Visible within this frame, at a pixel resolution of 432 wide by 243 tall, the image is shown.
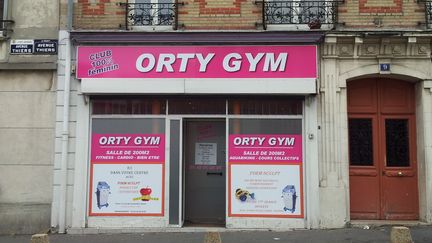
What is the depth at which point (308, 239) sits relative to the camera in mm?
8125

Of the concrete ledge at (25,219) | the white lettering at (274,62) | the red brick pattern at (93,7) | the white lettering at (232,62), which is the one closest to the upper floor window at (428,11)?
the white lettering at (274,62)

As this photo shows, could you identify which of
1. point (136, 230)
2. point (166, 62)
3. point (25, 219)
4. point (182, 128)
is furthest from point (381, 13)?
point (25, 219)

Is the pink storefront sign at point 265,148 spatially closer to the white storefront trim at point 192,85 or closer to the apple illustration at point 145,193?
the white storefront trim at point 192,85

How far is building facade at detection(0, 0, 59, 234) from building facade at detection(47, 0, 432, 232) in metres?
0.26

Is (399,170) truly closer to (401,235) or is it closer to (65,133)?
(401,235)

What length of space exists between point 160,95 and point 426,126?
519 cm

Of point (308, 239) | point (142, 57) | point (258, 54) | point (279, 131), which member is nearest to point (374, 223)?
point (308, 239)

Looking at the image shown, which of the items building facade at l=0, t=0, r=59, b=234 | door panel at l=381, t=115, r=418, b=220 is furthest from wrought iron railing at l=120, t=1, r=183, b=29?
door panel at l=381, t=115, r=418, b=220

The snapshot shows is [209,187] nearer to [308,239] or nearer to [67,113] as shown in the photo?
[308,239]

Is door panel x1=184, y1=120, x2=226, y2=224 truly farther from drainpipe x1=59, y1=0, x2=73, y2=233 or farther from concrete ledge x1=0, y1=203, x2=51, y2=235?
concrete ledge x1=0, y1=203, x2=51, y2=235

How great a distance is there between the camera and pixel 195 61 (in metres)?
9.15

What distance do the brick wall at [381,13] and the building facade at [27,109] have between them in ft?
19.1

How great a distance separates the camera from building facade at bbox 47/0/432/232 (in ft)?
29.6

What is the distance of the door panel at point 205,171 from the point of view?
9.70 meters
